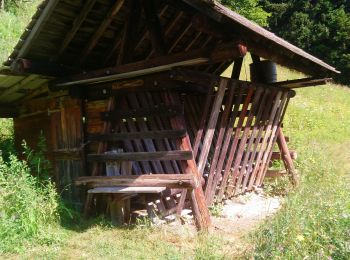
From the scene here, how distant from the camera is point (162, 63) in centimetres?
520

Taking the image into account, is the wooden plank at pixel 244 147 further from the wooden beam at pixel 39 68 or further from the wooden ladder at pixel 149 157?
the wooden beam at pixel 39 68

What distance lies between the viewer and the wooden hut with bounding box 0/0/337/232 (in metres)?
5.24

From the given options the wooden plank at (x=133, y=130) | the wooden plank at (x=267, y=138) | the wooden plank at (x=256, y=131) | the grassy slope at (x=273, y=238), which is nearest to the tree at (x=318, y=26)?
the wooden plank at (x=267, y=138)

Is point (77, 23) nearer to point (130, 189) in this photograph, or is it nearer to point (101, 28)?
point (101, 28)

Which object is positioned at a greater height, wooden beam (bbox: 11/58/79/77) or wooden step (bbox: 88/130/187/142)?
wooden beam (bbox: 11/58/79/77)

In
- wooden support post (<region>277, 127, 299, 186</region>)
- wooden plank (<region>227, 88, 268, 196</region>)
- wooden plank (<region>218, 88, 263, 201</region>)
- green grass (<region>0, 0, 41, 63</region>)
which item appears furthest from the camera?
green grass (<region>0, 0, 41, 63</region>)

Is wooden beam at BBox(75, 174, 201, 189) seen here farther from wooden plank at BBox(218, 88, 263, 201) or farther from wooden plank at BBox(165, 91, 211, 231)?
wooden plank at BBox(218, 88, 263, 201)

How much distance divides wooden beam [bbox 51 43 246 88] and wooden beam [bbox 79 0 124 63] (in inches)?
21.0

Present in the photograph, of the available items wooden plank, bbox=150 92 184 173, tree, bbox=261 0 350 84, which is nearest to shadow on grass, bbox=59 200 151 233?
wooden plank, bbox=150 92 184 173

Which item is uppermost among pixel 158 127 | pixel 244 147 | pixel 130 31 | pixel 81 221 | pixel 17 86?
pixel 130 31

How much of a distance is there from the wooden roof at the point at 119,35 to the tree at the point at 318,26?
28.6 m

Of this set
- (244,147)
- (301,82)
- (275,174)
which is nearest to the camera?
(244,147)

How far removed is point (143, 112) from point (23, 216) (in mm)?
2347

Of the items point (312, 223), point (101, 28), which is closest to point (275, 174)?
point (312, 223)
